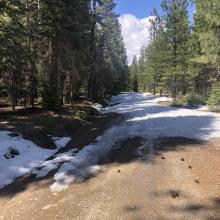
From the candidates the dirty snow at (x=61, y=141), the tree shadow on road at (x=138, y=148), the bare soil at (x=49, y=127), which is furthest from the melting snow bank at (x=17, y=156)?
the bare soil at (x=49, y=127)

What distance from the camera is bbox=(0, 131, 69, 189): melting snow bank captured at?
36.1 feet

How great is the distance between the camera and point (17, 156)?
12336 millimetres

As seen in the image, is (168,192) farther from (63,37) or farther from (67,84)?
(67,84)

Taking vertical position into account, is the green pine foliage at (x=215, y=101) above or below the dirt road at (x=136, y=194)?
above

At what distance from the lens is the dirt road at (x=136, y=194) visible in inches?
301

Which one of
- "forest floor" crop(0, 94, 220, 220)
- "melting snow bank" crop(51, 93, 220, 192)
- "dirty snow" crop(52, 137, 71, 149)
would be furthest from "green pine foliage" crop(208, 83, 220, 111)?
"dirty snow" crop(52, 137, 71, 149)

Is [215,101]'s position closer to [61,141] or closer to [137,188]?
[61,141]

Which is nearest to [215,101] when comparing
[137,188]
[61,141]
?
[61,141]

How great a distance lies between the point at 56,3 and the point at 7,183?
1589cm

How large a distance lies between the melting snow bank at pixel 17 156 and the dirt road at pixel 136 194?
136cm

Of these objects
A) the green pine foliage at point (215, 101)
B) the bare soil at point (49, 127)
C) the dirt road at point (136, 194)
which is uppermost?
the green pine foliage at point (215, 101)

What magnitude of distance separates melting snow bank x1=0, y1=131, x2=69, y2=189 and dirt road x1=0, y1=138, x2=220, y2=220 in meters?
1.36

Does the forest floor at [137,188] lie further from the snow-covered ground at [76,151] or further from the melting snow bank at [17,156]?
the melting snow bank at [17,156]

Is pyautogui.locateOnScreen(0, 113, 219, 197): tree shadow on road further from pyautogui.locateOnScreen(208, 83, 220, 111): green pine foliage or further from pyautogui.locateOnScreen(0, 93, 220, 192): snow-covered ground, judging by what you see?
pyautogui.locateOnScreen(208, 83, 220, 111): green pine foliage
